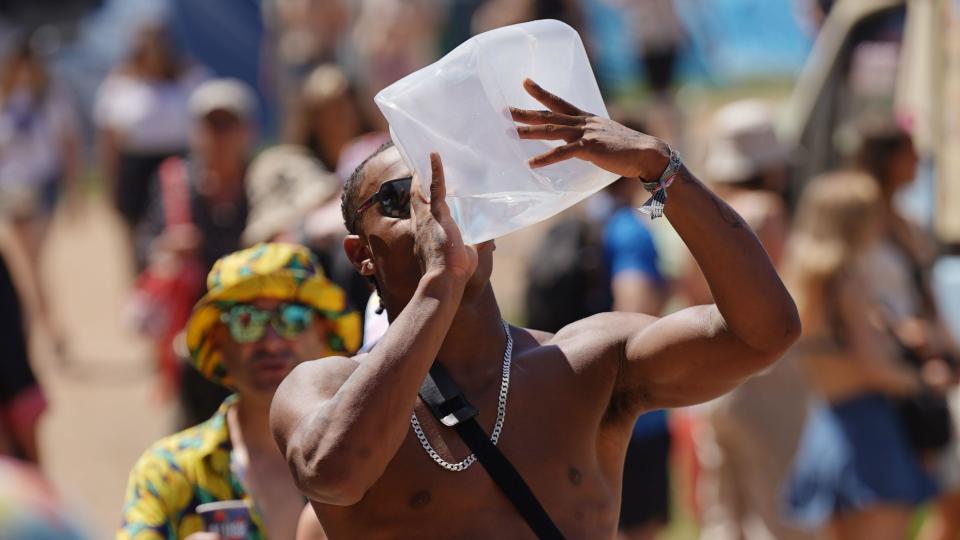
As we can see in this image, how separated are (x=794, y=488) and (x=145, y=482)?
132 inches

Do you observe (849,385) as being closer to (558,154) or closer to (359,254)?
(359,254)

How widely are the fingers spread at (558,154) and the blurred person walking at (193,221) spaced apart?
15.8 ft

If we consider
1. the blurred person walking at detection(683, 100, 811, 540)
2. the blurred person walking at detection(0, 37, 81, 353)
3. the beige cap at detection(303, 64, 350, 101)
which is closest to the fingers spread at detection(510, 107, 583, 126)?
the blurred person walking at detection(683, 100, 811, 540)

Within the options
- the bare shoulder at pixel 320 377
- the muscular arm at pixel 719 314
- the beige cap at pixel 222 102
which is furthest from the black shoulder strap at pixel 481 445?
the beige cap at pixel 222 102

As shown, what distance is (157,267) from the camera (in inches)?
301

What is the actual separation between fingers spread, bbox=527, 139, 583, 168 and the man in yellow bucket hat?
4.24ft

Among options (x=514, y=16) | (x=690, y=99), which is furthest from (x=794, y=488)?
(x=690, y=99)

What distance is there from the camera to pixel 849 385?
630 centimetres

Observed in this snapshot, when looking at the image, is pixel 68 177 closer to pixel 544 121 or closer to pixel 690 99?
pixel 690 99

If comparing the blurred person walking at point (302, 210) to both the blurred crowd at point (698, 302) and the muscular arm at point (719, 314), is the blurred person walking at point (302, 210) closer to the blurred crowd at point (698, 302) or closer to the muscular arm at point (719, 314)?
the blurred crowd at point (698, 302)

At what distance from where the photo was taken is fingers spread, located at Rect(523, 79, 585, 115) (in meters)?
2.89

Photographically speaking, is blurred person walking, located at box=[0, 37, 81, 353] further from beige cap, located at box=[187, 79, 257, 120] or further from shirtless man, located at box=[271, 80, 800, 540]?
shirtless man, located at box=[271, 80, 800, 540]

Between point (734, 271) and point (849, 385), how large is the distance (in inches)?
138

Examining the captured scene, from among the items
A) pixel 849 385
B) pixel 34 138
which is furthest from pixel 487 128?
pixel 34 138
